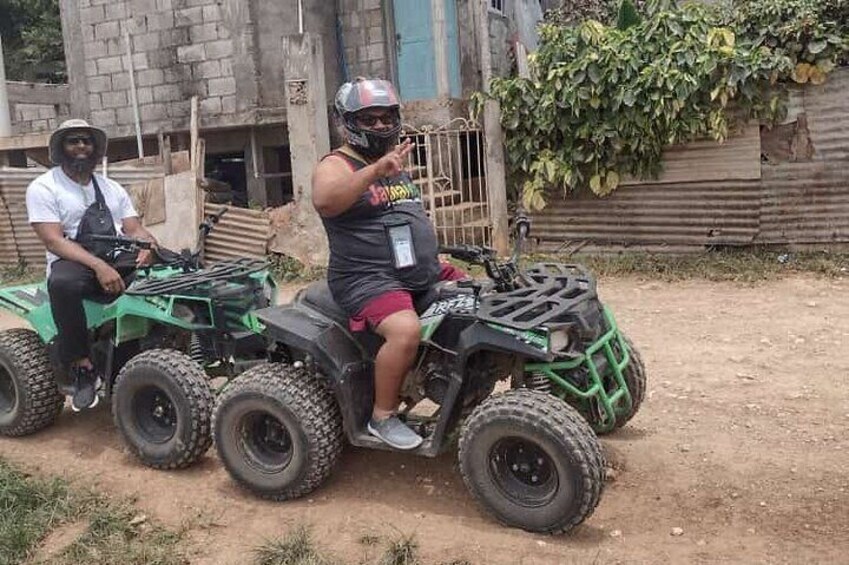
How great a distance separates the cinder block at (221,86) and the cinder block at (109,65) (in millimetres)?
1616

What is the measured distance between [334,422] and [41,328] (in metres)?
2.17

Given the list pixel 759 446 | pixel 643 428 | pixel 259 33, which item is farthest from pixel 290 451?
pixel 259 33

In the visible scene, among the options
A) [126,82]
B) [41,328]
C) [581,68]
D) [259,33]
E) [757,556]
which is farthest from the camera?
[126,82]

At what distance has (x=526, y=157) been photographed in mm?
9406

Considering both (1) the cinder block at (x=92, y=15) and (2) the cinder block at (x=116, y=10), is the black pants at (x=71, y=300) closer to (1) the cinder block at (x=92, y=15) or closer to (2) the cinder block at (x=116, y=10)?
(2) the cinder block at (x=116, y=10)

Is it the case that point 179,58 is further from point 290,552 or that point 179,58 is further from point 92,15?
point 290,552

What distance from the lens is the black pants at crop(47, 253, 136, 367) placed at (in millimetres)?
4656

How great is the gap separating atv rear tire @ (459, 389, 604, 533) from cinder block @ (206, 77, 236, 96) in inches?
364

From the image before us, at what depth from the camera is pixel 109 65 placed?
12453 millimetres

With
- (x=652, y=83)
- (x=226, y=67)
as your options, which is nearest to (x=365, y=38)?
(x=226, y=67)

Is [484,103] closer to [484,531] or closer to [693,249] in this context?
[693,249]

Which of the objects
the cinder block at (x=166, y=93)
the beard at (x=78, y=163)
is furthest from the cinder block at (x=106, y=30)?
the beard at (x=78, y=163)

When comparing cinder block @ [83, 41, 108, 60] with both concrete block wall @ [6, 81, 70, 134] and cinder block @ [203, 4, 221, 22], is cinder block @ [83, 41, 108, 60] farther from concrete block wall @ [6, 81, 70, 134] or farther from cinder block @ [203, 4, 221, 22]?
concrete block wall @ [6, 81, 70, 134]

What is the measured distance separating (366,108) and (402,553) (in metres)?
1.85
